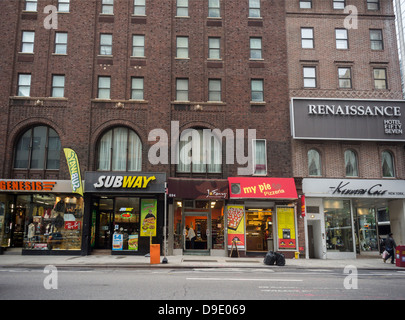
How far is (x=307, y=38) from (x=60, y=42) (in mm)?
17520

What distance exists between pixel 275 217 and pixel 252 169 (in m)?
3.49

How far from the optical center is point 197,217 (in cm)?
2317

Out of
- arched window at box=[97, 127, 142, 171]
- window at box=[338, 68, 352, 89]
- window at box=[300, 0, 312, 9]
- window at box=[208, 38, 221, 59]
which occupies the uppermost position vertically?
window at box=[300, 0, 312, 9]

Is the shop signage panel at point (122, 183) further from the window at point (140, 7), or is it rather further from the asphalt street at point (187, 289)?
the window at point (140, 7)

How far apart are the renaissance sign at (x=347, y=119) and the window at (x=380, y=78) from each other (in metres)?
1.69

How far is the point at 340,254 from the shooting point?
75.9ft

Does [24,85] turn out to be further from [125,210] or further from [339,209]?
[339,209]

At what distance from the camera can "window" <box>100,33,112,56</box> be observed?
24.5 meters

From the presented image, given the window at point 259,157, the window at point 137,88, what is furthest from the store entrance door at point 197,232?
the window at point 137,88

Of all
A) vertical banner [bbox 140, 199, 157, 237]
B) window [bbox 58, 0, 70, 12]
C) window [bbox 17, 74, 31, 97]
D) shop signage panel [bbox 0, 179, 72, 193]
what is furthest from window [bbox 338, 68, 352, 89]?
window [bbox 17, 74, 31, 97]

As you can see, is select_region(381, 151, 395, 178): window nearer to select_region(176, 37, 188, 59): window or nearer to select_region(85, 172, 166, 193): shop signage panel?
select_region(85, 172, 166, 193): shop signage panel

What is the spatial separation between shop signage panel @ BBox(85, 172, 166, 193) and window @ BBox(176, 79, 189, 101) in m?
6.04
